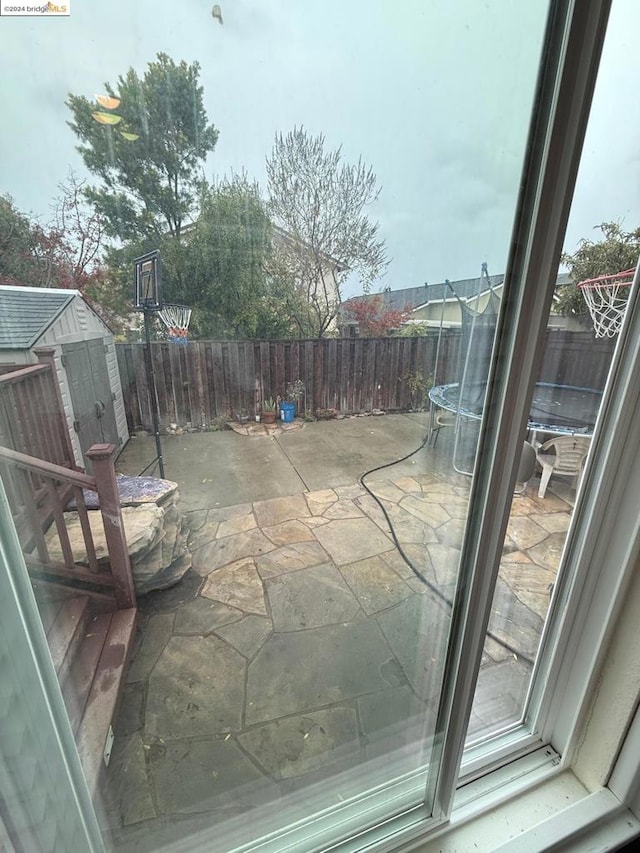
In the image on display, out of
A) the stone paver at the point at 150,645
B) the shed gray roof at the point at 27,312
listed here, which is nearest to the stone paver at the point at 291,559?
the stone paver at the point at 150,645

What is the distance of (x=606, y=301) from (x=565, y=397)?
0.19 meters

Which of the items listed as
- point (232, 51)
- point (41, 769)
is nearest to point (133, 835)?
point (41, 769)

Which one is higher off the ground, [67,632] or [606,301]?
[606,301]

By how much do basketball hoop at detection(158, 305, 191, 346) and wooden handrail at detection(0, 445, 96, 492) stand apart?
0.30 m

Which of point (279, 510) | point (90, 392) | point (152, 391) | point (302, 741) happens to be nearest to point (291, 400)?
point (152, 391)

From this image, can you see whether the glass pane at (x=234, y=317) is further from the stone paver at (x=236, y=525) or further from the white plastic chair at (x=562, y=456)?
the stone paver at (x=236, y=525)

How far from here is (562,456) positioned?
75 cm

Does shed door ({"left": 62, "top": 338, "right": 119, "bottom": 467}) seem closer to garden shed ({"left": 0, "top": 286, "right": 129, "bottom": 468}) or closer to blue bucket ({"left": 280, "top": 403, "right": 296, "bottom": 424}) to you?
garden shed ({"left": 0, "top": 286, "right": 129, "bottom": 468})

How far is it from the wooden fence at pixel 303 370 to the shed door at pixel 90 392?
1.5 inches

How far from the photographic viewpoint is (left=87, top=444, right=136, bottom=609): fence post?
98 cm

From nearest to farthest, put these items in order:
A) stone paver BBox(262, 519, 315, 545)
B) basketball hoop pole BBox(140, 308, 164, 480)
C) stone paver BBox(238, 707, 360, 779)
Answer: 1. basketball hoop pole BBox(140, 308, 164, 480)
2. stone paver BBox(238, 707, 360, 779)
3. stone paver BBox(262, 519, 315, 545)

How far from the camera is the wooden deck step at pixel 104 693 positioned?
747mm

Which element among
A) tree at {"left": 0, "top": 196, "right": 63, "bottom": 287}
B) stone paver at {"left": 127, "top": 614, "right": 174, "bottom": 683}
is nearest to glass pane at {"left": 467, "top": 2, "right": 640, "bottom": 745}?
tree at {"left": 0, "top": 196, "right": 63, "bottom": 287}

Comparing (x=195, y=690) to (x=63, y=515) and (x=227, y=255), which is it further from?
(x=227, y=255)
